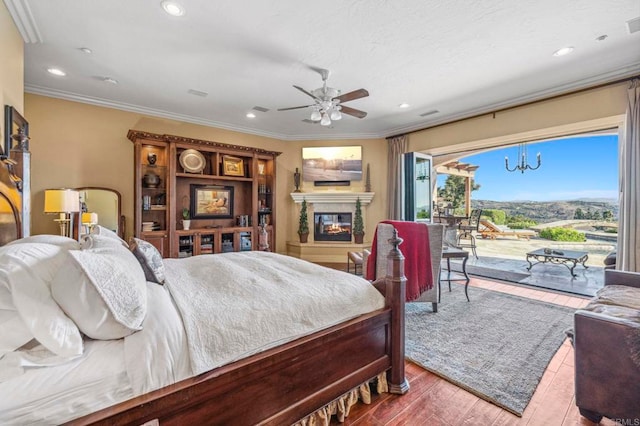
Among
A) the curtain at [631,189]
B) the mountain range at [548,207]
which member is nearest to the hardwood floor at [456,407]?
the curtain at [631,189]

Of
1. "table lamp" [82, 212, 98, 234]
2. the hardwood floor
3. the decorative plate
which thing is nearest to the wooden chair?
the hardwood floor

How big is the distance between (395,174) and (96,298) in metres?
5.20

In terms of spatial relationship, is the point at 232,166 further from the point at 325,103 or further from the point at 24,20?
the point at 24,20

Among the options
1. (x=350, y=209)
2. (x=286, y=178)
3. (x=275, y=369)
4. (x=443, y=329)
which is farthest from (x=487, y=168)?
(x=275, y=369)

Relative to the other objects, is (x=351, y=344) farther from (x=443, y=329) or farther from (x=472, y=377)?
(x=443, y=329)

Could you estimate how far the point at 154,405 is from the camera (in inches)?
39.8

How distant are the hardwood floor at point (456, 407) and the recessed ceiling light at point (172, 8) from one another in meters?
3.19

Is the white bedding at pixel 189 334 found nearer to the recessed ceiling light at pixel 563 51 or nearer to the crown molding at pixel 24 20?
the crown molding at pixel 24 20

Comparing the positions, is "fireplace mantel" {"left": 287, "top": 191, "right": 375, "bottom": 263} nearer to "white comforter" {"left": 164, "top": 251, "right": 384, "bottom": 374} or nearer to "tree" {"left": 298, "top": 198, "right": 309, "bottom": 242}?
"tree" {"left": 298, "top": 198, "right": 309, "bottom": 242}

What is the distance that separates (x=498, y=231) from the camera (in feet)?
26.0

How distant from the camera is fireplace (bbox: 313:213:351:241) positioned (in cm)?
601

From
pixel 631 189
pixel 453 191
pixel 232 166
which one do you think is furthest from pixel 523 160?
pixel 232 166

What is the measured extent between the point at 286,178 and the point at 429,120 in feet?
10.0

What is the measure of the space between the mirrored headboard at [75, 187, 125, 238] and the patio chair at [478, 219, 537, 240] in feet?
28.6
